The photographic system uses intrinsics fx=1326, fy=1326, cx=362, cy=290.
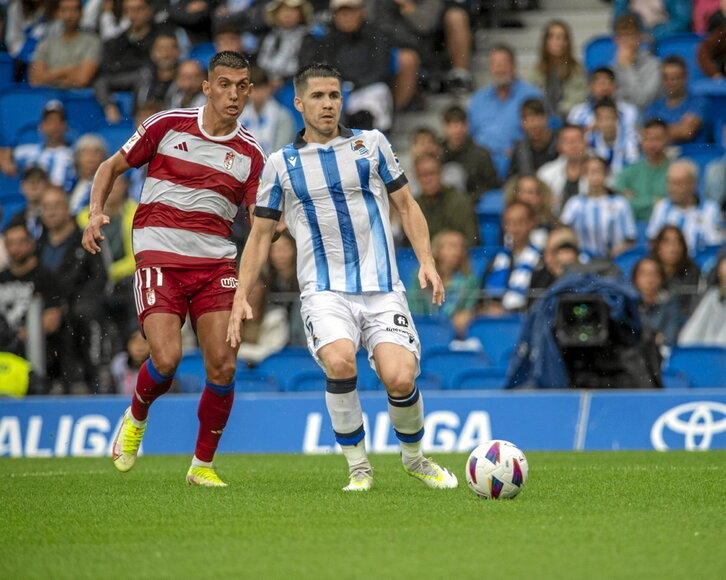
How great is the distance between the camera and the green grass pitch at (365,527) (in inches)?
190

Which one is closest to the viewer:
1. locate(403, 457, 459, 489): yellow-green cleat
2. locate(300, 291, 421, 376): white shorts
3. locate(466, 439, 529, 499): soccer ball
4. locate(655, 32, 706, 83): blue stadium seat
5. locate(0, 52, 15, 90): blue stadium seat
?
locate(466, 439, 529, 499): soccer ball

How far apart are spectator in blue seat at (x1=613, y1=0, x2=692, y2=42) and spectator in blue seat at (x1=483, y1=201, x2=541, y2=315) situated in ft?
11.0

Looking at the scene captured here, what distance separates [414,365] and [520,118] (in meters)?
7.74

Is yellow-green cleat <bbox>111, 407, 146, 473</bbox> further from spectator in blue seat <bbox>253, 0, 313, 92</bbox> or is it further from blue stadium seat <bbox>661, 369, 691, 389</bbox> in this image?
spectator in blue seat <bbox>253, 0, 313, 92</bbox>

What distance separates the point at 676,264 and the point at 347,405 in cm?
580

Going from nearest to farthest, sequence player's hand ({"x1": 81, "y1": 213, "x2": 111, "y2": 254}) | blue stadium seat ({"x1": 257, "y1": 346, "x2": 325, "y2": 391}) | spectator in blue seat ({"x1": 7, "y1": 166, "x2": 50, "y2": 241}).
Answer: player's hand ({"x1": 81, "y1": 213, "x2": 111, "y2": 254}), blue stadium seat ({"x1": 257, "y1": 346, "x2": 325, "y2": 391}), spectator in blue seat ({"x1": 7, "y1": 166, "x2": 50, "y2": 241})

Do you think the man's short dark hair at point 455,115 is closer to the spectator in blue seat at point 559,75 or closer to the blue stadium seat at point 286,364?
the spectator in blue seat at point 559,75

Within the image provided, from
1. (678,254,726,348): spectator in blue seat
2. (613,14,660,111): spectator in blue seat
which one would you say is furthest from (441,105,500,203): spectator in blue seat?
(678,254,726,348): spectator in blue seat

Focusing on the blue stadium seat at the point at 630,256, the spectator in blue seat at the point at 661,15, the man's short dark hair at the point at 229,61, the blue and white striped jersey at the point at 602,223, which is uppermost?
the spectator in blue seat at the point at 661,15

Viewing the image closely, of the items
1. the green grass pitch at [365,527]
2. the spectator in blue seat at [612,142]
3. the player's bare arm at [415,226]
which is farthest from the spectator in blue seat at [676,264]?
the player's bare arm at [415,226]

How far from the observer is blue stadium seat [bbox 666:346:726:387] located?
11.6 m

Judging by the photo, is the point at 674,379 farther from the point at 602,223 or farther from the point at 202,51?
the point at 202,51

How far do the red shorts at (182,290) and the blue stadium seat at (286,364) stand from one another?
467 centimetres

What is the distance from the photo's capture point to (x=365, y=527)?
5.82m
